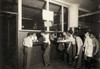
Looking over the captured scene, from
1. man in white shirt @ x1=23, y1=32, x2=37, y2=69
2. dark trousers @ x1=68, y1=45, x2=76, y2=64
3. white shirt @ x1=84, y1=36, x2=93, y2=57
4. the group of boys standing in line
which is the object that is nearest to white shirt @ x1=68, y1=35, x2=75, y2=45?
the group of boys standing in line

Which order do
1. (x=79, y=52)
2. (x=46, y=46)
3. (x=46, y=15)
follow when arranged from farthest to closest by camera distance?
1. (x=46, y=15)
2. (x=46, y=46)
3. (x=79, y=52)

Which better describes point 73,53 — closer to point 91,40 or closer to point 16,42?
point 91,40

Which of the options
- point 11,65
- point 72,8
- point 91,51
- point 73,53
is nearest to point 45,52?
point 73,53

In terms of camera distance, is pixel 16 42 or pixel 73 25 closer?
pixel 16 42

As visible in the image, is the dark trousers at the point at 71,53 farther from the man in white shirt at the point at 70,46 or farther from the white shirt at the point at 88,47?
the white shirt at the point at 88,47

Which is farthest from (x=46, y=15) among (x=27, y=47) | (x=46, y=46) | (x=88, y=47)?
(x=88, y=47)

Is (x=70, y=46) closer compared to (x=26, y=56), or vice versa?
(x=26, y=56)

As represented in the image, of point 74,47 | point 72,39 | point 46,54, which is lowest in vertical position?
point 46,54

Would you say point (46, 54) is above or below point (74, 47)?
below

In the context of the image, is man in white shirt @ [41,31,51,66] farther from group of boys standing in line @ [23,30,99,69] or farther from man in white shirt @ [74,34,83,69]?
man in white shirt @ [74,34,83,69]

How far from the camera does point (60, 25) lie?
A: 8.91 ft

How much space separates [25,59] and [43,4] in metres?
1.40

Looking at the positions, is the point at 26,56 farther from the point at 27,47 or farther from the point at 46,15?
the point at 46,15

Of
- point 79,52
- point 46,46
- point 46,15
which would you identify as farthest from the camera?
point 46,15
